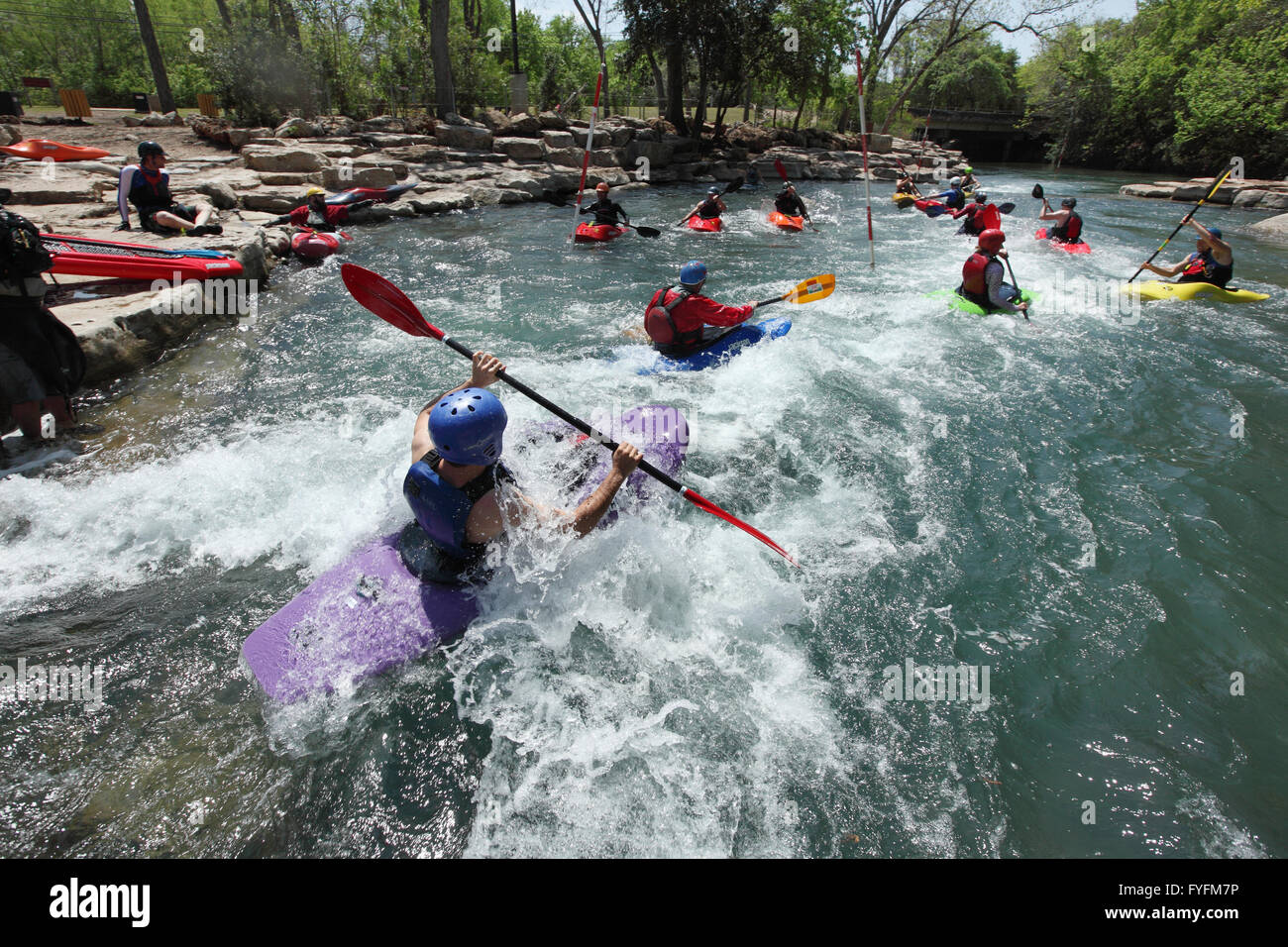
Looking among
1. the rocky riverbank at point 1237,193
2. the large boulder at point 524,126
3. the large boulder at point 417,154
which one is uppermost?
the large boulder at point 524,126

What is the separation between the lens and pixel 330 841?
89.0 inches

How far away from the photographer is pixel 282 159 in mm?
13297

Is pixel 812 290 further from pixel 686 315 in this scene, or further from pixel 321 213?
pixel 321 213

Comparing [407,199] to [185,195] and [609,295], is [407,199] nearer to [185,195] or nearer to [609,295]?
[185,195]

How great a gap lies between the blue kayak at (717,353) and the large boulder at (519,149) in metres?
15.4

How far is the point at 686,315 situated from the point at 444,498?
4.03m

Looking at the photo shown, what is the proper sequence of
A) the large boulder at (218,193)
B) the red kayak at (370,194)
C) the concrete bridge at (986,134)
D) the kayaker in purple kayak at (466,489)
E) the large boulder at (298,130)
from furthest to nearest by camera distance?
the concrete bridge at (986,134) < the large boulder at (298,130) < the red kayak at (370,194) < the large boulder at (218,193) < the kayaker in purple kayak at (466,489)

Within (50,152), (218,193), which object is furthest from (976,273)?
(50,152)

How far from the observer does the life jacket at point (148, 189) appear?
7.63 metres

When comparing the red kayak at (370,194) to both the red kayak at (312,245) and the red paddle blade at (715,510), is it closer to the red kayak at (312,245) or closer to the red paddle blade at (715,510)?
the red kayak at (312,245)

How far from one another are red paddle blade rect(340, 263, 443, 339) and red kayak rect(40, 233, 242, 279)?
4081 millimetres

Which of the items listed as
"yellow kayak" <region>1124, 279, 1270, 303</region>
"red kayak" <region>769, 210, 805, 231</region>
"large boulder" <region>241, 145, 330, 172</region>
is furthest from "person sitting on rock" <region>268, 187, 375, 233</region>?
"yellow kayak" <region>1124, 279, 1270, 303</region>

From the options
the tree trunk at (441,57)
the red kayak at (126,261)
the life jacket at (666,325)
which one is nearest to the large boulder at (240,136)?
the tree trunk at (441,57)

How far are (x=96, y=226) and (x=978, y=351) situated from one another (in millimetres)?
11354
